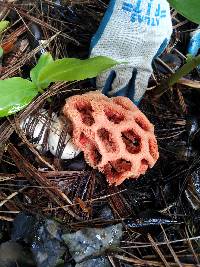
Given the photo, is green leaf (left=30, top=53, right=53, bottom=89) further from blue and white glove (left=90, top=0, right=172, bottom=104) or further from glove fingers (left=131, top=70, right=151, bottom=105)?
glove fingers (left=131, top=70, right=151, bottom=105)

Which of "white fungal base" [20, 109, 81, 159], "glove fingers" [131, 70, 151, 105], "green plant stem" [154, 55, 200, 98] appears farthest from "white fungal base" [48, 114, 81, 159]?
"green plant stem" [154, 55, 200, 98]

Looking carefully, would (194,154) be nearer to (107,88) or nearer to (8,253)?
(107,88)

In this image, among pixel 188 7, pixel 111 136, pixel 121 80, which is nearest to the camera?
pixel 188 7

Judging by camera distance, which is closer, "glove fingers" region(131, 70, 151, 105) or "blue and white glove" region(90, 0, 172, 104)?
"blue and white glove" region(90, 0, 172, 104)

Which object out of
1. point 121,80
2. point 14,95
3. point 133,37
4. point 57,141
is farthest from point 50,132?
point 133,37

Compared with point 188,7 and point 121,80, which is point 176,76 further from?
point 188,7

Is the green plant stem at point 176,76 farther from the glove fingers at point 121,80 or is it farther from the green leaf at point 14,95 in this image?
the green leaf at point 14,95

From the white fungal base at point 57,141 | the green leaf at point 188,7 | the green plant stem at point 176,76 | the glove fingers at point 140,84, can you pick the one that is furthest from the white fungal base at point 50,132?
the green leaf at point 188,7
